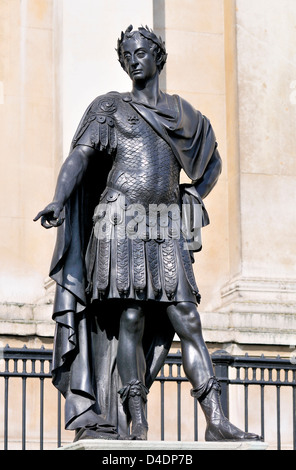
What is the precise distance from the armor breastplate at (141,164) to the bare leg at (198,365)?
815 mm

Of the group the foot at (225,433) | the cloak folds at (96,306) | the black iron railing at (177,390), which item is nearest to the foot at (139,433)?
the cloak folds at (96,306)

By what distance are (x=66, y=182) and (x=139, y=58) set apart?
106 cm

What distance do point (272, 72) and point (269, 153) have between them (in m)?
0.96

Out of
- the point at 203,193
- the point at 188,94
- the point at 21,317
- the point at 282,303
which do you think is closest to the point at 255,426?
the point at 282,303

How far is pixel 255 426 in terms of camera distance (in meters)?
15.6

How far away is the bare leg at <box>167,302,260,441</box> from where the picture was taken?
10.1m

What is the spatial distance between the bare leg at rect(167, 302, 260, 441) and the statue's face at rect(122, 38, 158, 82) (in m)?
1.67

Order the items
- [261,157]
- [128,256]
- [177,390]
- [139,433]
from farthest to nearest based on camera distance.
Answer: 1. [261,157]
2. [177,390]
3. [128,256]
4. [139,433]

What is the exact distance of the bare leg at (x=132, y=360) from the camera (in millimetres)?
10180

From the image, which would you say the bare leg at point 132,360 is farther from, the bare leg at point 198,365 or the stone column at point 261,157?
the stone column at point 261,157

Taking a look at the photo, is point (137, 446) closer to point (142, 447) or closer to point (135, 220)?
point (142, 447)

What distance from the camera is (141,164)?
10.5 meters

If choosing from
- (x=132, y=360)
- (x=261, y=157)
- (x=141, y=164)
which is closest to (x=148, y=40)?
(x=141, y=164)
